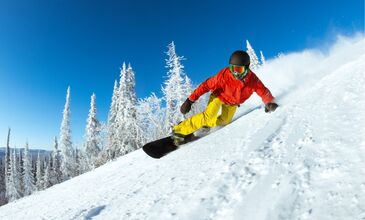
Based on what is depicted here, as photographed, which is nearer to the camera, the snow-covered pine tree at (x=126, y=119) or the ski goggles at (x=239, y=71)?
the ski goggles at (x=239, y=71)

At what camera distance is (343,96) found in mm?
6035

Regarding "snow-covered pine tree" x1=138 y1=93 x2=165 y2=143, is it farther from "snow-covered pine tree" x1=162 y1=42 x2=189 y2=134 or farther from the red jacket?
the red jacket

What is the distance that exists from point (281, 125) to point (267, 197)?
2.73 m

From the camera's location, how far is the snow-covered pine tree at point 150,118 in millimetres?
31391

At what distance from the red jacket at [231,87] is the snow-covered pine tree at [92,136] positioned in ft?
116

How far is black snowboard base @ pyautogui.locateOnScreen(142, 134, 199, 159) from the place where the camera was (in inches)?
275

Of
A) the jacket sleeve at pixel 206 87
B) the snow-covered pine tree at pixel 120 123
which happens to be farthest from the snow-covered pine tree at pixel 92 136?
the jacket sleeve at pixel 206 87

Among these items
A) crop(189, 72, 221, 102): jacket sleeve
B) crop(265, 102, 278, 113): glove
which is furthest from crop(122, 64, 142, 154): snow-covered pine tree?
crop(265, 102, 278, 113): glove

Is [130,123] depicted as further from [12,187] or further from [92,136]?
[12,187]

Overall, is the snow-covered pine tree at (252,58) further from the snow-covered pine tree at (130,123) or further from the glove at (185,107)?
the glove at (185,107)

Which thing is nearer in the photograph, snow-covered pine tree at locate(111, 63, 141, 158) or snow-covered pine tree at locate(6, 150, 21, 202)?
snow-covered pine tree at locate(111, 63, 141, 158)

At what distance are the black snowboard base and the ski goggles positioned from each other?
5.64 ft

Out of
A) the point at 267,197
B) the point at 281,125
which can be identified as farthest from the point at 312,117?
the point at 267,197

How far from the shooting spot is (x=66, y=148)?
44.4 meters
